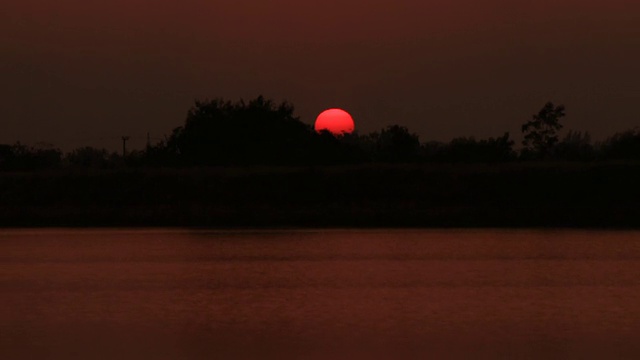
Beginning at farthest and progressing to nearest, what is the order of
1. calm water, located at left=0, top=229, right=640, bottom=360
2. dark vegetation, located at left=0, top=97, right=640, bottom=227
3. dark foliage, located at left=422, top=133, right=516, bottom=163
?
dark foliage, located at left=422, top=133, right=516, bottom=163 < dark vegetation, located at left=0, top=97, right=640, bottom=227 < calm water, located at left=0, top=229, right=640, bottom=360

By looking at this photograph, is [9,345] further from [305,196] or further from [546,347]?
[305,196]

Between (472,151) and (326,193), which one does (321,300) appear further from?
(472,151)

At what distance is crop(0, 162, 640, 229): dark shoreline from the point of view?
29.2 meters

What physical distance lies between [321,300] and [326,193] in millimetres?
21682

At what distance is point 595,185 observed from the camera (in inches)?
1271

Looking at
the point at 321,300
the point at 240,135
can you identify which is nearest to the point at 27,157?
the point at 240,135

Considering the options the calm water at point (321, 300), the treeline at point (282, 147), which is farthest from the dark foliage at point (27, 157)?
the calm water at point (321, 300)

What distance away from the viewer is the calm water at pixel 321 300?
8117 millimetres

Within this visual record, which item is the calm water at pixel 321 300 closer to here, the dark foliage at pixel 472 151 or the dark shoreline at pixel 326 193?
the dark shoreline at pixel 326 193

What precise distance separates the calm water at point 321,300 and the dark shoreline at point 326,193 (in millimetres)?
10113

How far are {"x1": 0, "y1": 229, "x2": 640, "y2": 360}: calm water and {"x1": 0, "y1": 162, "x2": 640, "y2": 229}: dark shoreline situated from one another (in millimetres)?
10113

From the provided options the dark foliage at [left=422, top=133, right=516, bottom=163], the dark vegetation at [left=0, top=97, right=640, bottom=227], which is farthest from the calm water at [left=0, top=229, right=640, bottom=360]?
the dark foliage at [left=422, top=133, right=516, bottom=163]

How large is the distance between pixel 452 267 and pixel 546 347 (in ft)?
20.9

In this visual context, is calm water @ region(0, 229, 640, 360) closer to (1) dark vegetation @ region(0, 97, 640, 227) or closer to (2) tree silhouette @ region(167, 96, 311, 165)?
(1) dark vegetation @ region(0, 97, 640, 227)
